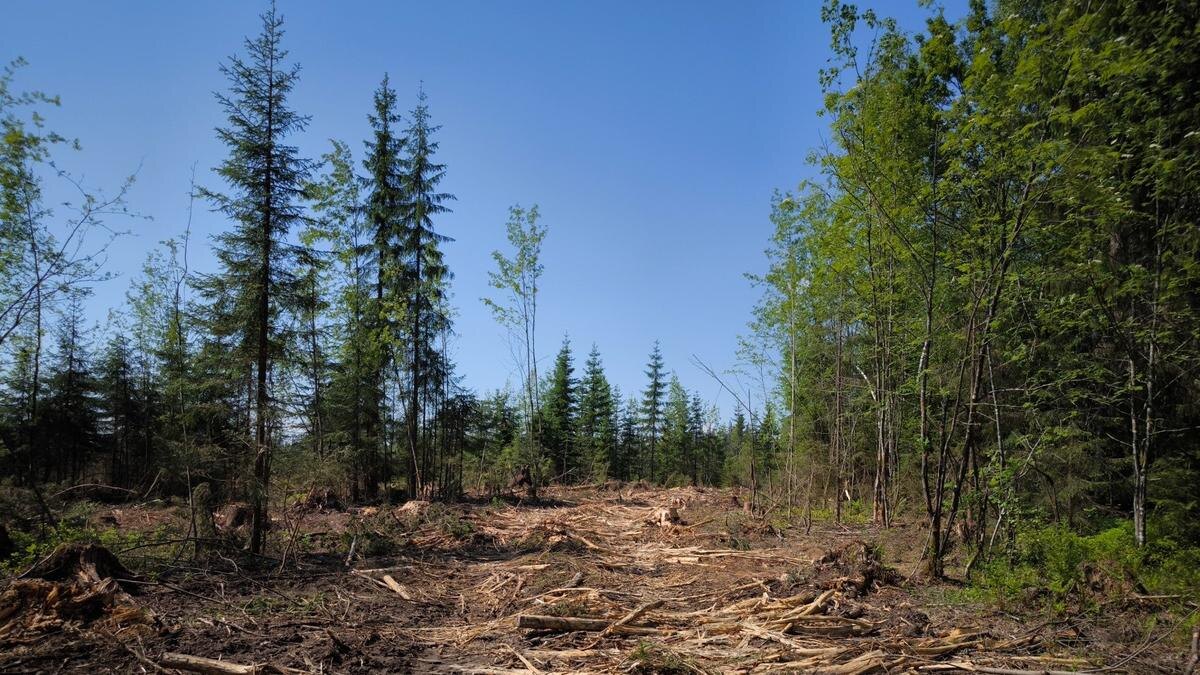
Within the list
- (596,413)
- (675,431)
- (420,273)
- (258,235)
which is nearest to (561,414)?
(596,413)

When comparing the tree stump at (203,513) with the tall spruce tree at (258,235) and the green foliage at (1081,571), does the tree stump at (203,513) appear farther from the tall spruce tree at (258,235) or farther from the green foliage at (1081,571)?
the green foliage at (1081,571)

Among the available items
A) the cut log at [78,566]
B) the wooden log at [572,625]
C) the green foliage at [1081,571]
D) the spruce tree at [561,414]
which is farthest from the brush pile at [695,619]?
the spruce tree at [561,414]

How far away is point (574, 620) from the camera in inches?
242

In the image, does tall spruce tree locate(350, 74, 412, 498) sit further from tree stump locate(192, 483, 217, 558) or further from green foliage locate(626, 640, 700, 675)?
green foliage locate(626, 640, 700, 675)

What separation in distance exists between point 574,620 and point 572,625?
6 centimetres

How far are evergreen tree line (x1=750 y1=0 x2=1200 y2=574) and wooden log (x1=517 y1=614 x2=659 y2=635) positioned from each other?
4744mm

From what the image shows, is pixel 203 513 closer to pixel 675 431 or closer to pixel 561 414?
pixel 561 414

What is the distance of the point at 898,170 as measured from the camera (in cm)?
945

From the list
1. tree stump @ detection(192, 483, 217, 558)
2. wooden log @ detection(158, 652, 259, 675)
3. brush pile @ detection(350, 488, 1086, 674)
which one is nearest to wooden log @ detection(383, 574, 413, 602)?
brush pile @ detection(350, 488, 1086, 674)

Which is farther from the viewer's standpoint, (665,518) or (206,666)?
(665,518)

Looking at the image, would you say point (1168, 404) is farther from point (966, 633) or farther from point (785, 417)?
point (785, 417)

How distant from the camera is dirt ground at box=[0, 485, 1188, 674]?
16.1 ft

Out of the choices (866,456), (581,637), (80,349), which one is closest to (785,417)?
(866,456)

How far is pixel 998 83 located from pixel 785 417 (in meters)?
17.3
